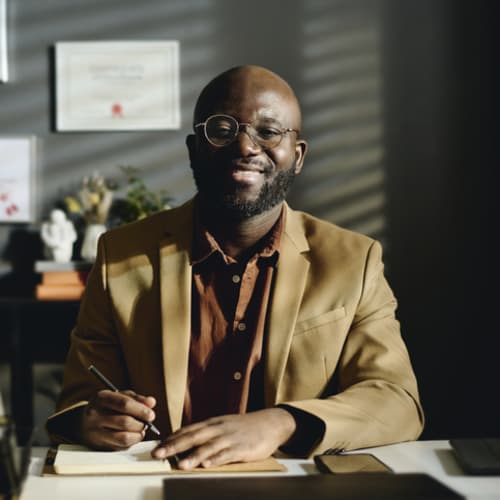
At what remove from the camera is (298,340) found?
1514mm

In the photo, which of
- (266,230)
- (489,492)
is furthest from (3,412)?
(266,230)

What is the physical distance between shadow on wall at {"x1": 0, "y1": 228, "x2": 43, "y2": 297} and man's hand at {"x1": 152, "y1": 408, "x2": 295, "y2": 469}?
205 cm

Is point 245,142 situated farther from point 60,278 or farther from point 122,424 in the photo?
point 60,278

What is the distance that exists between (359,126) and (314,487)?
231 cm

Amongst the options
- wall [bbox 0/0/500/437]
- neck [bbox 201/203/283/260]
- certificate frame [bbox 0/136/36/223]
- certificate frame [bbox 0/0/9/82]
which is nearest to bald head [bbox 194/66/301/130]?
neck [bbox 201/203/283/260]

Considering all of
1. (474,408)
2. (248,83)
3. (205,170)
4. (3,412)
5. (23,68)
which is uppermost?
(23,68)

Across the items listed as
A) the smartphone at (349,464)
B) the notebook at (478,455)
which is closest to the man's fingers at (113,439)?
the smartphone at (349,464)

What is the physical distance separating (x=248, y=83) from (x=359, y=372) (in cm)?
75

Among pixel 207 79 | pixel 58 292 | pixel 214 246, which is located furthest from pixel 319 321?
pixel 207 79

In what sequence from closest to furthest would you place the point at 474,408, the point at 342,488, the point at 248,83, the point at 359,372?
the point at 342,488 < the point at 359,372 < the point at 248,83 < the point at 474,408

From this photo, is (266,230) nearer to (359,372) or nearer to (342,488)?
(359,372)

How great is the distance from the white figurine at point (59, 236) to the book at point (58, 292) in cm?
16

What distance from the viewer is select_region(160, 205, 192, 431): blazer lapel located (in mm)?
1452

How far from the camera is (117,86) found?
2992 millimetres
